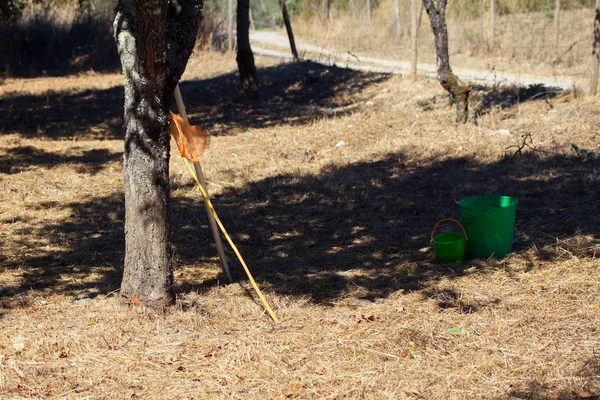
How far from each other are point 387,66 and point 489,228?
13085 millimetres

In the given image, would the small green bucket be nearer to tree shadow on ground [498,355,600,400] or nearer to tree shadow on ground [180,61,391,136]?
tree shadow on ground [498,355,600,400]

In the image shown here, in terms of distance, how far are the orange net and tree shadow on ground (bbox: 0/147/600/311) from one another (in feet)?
3.53

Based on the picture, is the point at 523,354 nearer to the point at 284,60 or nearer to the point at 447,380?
the point at 447,380

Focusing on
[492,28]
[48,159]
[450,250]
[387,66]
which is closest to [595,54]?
[450,250]

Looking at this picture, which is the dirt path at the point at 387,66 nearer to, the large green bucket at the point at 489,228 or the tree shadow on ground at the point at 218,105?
the tree shadow on ground at the point at 218,105

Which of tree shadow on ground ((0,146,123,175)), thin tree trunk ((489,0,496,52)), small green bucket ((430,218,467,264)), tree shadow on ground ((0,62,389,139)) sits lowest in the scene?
small green bucket ((430,218,467,264))

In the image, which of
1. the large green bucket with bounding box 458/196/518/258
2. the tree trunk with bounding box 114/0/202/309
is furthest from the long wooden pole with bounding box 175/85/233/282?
the large green bucket with bounding box 458/196/518/258

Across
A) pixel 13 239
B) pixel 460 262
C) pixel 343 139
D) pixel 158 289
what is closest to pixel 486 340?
pixel 460 262

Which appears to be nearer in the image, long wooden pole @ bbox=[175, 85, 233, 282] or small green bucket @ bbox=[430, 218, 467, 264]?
long wooden pole @ bbox=[175, 85, 233, 282]

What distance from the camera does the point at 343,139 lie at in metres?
10.9

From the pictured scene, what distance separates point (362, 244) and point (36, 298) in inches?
113

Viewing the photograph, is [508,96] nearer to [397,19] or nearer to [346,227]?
[346,227]

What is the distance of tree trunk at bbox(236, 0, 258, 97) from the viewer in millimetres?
14523

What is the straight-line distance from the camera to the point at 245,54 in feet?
48.6
